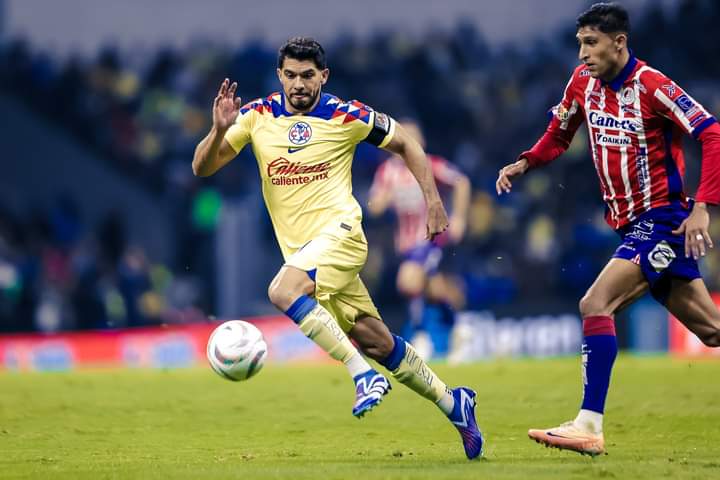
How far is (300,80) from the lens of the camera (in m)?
6.92

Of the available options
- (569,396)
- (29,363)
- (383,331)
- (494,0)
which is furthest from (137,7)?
(383,331)

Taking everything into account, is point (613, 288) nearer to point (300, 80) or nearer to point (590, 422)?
point (590, 422)

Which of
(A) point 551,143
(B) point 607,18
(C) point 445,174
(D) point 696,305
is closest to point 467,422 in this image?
(D) point 696,305

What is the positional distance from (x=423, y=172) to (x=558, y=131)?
0.91 meters

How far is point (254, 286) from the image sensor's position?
809 inches

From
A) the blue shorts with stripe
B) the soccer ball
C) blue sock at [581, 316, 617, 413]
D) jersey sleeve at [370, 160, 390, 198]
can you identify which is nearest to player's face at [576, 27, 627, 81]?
the blue shorts with stripe

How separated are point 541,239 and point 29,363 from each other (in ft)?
27.4

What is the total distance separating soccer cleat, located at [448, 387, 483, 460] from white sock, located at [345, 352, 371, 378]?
782 mm

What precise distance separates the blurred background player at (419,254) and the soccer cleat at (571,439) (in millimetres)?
7603

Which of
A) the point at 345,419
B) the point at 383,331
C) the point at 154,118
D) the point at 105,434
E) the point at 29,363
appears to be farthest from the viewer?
the point at 154,118

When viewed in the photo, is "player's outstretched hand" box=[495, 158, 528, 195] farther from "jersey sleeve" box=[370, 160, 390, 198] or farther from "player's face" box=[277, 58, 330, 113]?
"jersey sleeve" box=[370, 160, 390, 198]

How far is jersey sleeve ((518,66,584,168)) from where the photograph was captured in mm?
7121

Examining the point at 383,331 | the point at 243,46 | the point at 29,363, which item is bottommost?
the point at 29,363

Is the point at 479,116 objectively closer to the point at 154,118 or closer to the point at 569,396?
the point at 154,118
